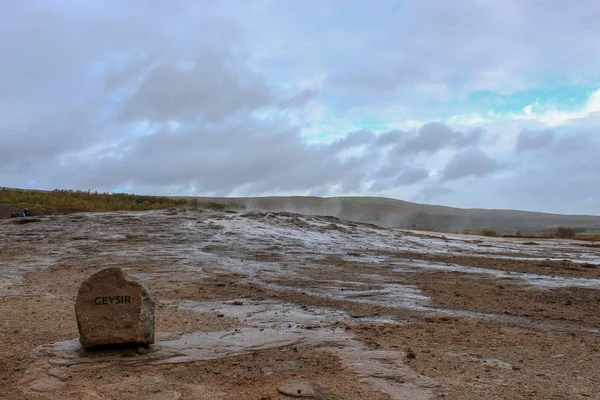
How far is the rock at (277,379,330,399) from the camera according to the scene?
4.81m

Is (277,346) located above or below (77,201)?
below

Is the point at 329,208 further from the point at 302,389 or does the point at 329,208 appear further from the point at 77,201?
the point at 302,389

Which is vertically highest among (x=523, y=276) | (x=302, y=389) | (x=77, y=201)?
(x=77, y=201)

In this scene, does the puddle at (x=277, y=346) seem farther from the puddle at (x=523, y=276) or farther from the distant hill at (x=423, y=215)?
the distant hill at (x=423, y=215)

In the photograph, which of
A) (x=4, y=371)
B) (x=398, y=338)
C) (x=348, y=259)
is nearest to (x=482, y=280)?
(x=348, y=259)

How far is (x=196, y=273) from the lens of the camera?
12914mm

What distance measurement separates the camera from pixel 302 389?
4.96 m

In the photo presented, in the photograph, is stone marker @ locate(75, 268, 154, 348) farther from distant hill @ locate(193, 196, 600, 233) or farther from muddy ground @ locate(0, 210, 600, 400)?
distant hill @ locate(193, 196, 600, 233)

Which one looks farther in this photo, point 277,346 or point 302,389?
point 277,346

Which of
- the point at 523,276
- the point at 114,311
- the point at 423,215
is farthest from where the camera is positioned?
the point at 423,215

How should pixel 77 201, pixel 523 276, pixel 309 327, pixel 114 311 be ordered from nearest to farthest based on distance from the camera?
pixel 114 311 → pixel 309 327 → pixel 523 276 → pixel 77 201

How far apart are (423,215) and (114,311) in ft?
232

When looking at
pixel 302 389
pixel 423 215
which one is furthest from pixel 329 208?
pixel 302 389

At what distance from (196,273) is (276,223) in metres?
12.7
